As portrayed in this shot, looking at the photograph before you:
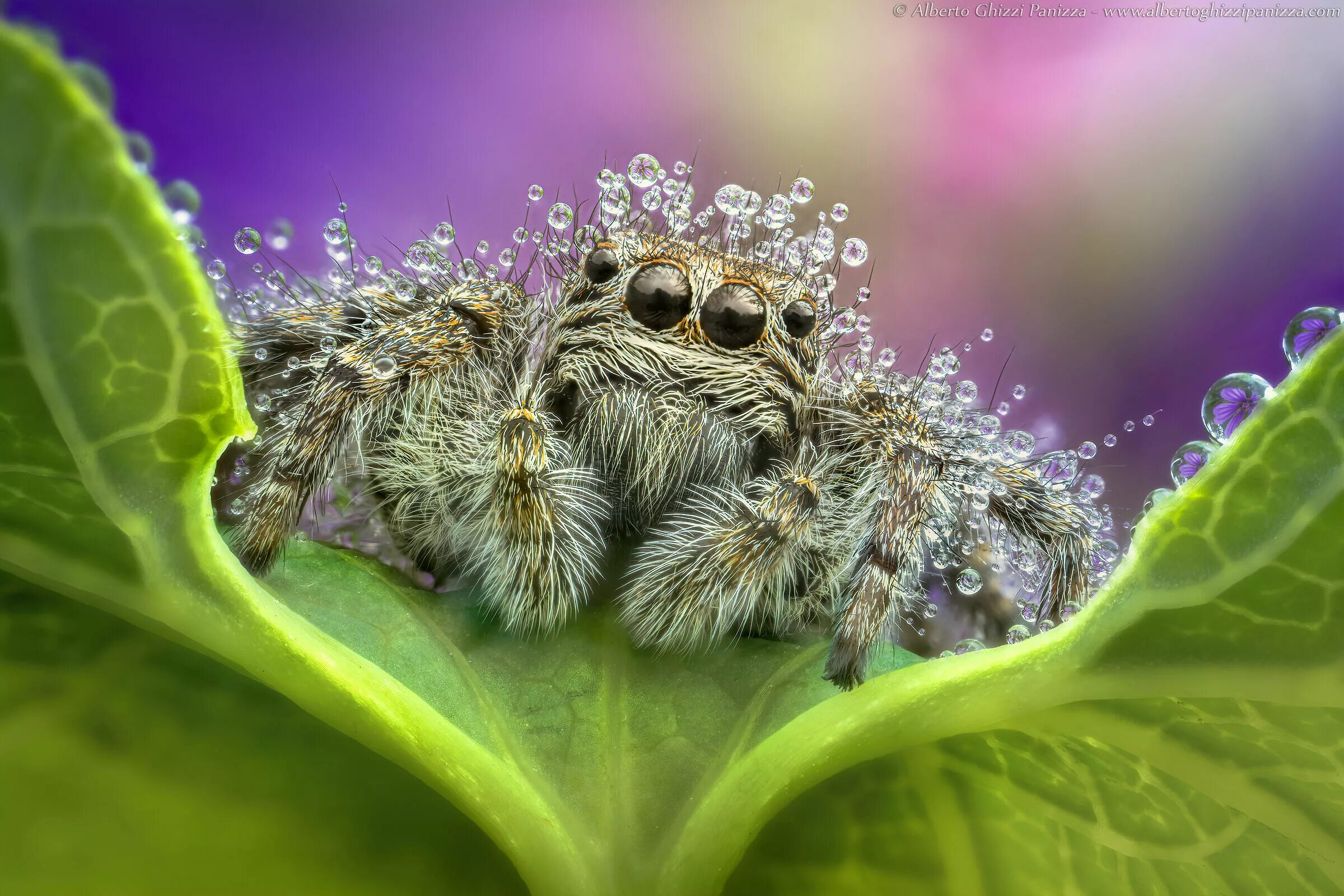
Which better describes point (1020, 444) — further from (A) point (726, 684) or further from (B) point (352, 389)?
(B) point (352, 389)

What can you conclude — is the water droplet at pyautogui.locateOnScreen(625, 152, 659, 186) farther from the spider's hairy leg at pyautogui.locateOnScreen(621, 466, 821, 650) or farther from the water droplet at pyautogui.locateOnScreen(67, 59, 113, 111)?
the water droplet at pyautogui.locateOnScreen(67, 59, 113, 111)

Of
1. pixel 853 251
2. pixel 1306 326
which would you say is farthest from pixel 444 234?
pixel 1306 326

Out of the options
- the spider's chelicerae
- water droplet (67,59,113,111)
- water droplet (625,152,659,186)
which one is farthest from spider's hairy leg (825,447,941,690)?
water droplet (67,59,113,111)

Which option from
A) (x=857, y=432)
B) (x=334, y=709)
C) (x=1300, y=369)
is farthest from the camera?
(x=857, y=432)

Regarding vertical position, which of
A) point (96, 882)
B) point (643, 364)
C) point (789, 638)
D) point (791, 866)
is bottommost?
point (96, 882)

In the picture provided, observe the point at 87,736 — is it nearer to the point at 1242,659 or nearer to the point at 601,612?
the point at 601,612

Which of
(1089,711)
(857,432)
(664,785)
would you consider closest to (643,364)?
(857,432)

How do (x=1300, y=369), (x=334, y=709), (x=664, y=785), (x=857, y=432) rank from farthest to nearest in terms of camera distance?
(x=857, y=432) < (x=664, y=785) < (x=334, y=709) < (x=1300, y=369)

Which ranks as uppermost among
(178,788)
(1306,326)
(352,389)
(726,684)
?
(1306,326)
